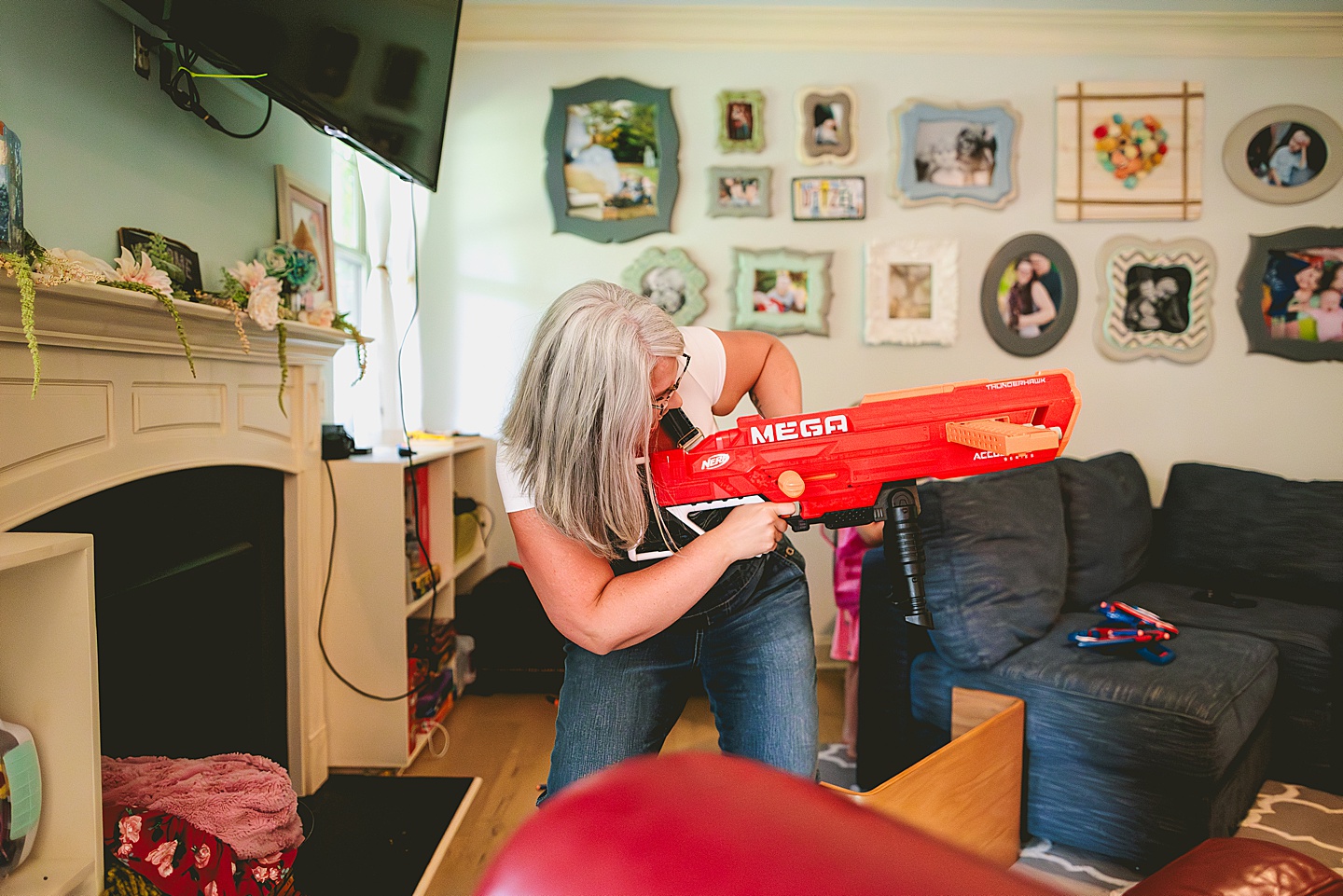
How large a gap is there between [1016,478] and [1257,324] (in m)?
1.68

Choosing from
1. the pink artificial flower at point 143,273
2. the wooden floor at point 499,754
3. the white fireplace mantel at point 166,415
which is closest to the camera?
the white fireplace mantel at point 166,415

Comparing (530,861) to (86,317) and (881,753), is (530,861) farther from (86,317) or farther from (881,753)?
(881,753)

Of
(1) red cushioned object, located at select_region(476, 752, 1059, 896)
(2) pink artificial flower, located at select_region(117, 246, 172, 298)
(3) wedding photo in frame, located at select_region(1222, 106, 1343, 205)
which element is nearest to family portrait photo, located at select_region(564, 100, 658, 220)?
(2) pink artificial flower, located at select_region(117, 246, 172, 298)

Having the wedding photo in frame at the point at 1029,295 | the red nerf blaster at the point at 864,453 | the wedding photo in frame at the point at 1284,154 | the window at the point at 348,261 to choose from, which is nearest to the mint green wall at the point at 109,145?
the window at the point at 348,261

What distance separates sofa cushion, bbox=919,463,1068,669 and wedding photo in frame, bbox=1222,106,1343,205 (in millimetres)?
1925

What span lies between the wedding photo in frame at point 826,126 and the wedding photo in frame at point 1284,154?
1454 mm

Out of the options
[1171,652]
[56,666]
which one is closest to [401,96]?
[56,666]

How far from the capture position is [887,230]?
312 cm

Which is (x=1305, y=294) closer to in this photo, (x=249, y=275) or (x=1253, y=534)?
(x=1253, y=534)

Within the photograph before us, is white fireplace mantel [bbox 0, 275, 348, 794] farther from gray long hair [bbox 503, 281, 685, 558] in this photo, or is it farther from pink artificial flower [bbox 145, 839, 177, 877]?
gray long hair [bbox 503, 281, 685, 558]

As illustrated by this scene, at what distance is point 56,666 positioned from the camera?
0.95 m

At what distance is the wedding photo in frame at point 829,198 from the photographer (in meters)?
3.10

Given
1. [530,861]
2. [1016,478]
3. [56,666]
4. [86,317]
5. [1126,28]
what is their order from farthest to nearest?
[1126,28] < [1016,478] < [86,317] < [56,666] < [530,861]

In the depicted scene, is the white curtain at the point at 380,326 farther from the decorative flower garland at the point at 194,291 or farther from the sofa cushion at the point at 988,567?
the sofa cushion at the point at 988,567
